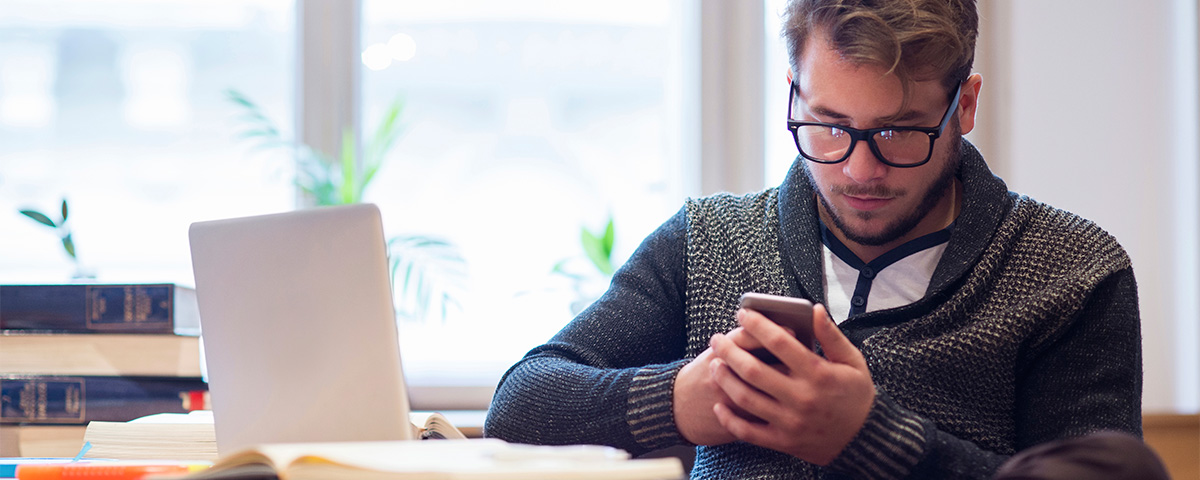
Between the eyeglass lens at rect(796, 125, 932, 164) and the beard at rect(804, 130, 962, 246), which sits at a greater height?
the eyeglass lens at rect(796, 125, 932, 164)

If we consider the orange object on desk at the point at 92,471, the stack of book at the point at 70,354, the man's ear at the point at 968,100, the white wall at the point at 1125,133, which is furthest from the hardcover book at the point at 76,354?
the white wall at the point at 1125,133

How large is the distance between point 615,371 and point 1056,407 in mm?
529

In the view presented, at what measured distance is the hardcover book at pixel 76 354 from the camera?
1.55 m

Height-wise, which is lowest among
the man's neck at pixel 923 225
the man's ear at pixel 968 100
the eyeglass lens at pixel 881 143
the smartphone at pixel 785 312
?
the smartphone at pixel 785 312

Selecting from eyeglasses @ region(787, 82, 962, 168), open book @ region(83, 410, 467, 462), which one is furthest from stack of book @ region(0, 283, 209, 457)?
eyeglasses @ region(787, 82, 962, 168)

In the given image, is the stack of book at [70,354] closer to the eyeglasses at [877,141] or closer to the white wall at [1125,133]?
the eyeglasses at [877,141]

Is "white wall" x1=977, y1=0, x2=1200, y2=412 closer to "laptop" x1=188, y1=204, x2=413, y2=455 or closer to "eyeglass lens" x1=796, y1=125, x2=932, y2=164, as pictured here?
"eyeglass lens" x1=796, y1=125, x2=932, y2=164

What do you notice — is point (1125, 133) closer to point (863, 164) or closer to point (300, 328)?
point (863, 164)

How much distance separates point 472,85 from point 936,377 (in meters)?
1.66

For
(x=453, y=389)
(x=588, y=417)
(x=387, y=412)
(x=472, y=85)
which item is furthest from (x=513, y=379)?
(x=472, y=85)

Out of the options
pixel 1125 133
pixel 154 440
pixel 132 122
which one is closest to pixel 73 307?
pixel 154 440

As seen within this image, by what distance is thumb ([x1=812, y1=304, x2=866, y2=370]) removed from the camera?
853 mm

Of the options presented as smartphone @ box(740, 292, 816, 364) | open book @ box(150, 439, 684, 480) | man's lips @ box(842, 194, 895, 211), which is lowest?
open book @ box(150, 439, 684, 480)

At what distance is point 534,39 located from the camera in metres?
2.44
